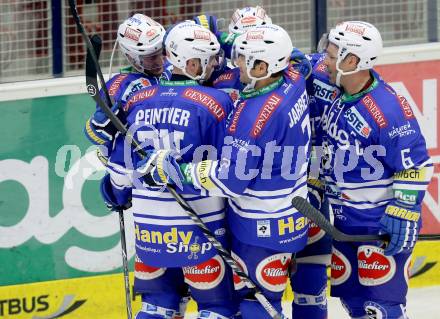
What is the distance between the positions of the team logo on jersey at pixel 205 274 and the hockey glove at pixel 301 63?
987mm

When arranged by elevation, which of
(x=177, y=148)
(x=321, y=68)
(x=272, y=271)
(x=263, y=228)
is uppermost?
(x=321, y=68)

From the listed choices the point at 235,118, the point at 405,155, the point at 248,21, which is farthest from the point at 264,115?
the point at 248,21

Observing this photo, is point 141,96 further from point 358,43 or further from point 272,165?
point 358,43

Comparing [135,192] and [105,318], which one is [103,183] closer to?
[135,192]

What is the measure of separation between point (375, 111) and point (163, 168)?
3.31 feet

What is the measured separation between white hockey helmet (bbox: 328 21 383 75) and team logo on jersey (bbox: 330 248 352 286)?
91 cm

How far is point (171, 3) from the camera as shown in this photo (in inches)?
297

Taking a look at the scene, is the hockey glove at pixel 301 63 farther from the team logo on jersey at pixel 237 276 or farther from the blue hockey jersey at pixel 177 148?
the team logo on jersey at pixel 237 276

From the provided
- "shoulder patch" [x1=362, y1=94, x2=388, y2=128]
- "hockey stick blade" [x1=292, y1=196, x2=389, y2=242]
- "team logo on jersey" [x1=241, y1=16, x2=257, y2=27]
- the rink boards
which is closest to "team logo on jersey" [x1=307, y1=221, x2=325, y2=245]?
"hockey stick blade" [x1=292, y1=196, x2=389, y2=242]

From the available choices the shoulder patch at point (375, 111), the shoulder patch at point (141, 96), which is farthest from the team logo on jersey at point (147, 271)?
the shoulder patch at point (375, 111)

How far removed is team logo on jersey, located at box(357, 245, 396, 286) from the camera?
5.97 meters

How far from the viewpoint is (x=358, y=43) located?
5863mm

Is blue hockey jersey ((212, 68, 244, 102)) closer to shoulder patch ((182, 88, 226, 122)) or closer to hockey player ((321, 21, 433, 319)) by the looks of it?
shoulder patch ((182, 88, 226, 122))

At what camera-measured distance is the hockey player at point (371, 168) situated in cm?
581
